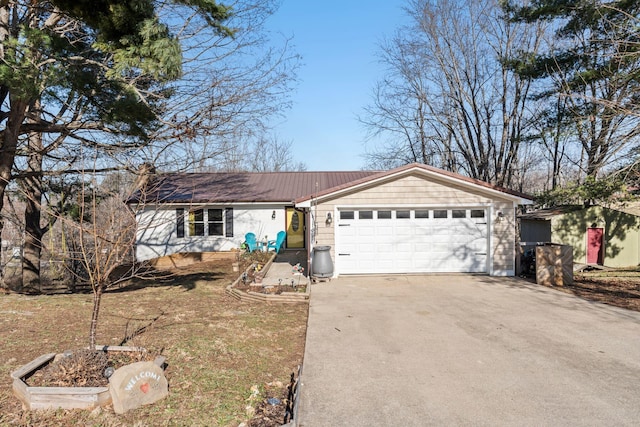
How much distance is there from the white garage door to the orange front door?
6711 millimetres

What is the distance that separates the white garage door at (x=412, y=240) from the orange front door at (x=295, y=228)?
6.71m

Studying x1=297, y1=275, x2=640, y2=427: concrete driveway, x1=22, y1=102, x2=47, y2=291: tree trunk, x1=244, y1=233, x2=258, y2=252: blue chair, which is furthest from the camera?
x1=244, y1=233, x2=258, y2=252: blue chair

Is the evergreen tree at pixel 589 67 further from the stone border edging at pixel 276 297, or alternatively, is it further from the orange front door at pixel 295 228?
the orange front door at pixel 295 228

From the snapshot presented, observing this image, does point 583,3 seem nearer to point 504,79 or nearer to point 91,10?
point 504,79

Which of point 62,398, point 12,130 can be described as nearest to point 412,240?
point 62,398

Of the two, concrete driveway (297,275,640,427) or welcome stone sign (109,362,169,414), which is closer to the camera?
welcome stone sign (109,362,169,414)

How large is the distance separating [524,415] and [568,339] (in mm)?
2978

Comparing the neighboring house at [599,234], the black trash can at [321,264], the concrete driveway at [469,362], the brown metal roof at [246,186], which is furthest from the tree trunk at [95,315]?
the neighboring house at [599,234]

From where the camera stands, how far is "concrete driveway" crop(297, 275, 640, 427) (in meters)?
3.77

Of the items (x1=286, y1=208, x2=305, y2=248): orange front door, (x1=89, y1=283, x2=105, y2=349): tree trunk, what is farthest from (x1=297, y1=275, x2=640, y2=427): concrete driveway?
(x1=286, y1=208, x2=305, y2=248): orange front door

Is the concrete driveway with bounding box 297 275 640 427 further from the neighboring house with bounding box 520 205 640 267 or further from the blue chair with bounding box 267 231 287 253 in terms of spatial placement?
the blue chair with bounding box 267 231 287 253

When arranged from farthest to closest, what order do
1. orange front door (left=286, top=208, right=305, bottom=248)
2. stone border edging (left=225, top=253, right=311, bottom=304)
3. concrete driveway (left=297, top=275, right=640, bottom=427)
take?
orange front door (left=286, top=208, right=305, bottom=248)
stone border edging (left=225, top=253, right=311, bottom=304)
concrete driveway (left=297, top=275, right=640, bottom=427)

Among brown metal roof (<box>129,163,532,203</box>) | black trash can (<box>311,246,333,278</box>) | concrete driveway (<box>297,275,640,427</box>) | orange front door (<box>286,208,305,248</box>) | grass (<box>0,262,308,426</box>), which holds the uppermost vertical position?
brown metal roof (<box>129,163,532,203</box>)

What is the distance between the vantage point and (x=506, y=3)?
50.7 feet
